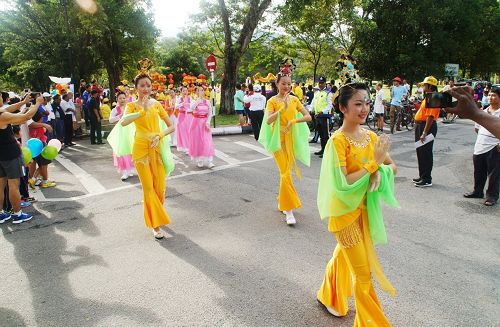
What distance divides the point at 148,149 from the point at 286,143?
6.47 feet

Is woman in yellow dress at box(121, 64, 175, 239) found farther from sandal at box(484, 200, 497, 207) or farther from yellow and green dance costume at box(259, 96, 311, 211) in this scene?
sandal at box(484, 200, 497, 207)

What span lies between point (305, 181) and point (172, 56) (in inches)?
1573

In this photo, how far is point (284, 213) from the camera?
19.5 ft

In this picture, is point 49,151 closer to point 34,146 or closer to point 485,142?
point 34,146

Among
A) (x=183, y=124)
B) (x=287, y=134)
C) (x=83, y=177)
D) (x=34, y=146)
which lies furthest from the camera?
(x=183, y=124)

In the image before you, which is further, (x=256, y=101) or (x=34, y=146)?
(x=256, y=101)

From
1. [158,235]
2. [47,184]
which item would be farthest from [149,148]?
[47,184]

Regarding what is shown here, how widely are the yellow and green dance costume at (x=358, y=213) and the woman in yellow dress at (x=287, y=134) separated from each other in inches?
101

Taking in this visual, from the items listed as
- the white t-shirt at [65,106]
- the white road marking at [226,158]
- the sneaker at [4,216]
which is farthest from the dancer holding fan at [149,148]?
the white t-shirt at [65,106]

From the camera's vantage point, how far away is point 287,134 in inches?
221

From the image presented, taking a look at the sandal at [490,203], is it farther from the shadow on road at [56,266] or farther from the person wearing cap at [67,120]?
the person wearing cap at [67,120]

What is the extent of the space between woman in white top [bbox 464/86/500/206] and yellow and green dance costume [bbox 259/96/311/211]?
3.22 meters

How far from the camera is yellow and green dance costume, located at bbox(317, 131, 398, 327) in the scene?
285 cm

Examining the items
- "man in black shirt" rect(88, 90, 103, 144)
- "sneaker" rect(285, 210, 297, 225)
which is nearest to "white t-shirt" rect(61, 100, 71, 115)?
"man in black shirt" rect(88, 90, 103, 144)
